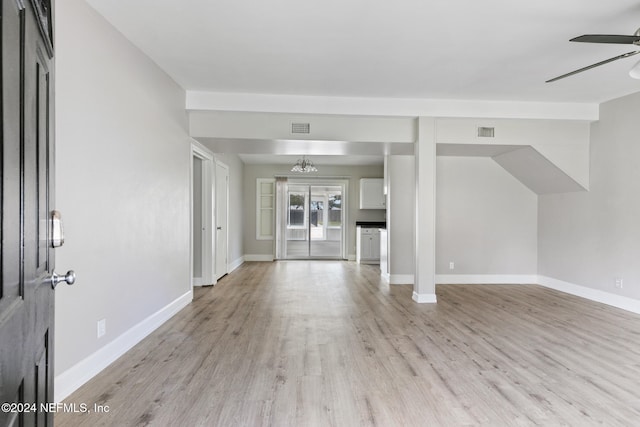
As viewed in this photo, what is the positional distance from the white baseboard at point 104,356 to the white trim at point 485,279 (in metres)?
4.27

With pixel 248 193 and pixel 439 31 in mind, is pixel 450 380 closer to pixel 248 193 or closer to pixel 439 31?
pixel 439 31

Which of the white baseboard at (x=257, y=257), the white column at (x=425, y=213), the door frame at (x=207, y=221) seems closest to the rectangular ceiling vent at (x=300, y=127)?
the white column at (x=425, y=213)

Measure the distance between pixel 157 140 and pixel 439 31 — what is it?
2803 millimetres

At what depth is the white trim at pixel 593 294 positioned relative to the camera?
416 cm

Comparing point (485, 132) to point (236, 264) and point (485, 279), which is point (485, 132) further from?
point (236, 264)

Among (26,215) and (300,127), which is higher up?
(300,127)

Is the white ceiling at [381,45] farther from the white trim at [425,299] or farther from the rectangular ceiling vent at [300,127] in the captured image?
the white trim at [425,299]

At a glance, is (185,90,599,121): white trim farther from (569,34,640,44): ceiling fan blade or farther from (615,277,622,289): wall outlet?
(569,34,640,44): ceiling fan blade

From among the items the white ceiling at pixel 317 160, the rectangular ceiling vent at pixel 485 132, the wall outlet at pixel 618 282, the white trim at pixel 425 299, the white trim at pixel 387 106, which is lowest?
the white trim at pixel 425 299

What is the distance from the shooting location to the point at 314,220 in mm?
9312

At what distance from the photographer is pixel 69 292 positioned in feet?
7.11

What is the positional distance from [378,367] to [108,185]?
2472 mm

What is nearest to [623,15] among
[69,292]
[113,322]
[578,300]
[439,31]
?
[439,31]

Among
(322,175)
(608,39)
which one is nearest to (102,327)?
(608,39)
